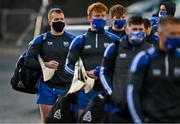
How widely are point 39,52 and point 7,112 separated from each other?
15.5 ft

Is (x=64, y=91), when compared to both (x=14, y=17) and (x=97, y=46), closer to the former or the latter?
(x=97, y=46)

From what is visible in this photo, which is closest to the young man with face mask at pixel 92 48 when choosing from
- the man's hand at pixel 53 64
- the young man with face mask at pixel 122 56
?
the man's hand at pixel 53 64

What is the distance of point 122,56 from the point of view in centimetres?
1034

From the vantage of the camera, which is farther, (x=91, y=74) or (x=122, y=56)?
(x=91, y=74)

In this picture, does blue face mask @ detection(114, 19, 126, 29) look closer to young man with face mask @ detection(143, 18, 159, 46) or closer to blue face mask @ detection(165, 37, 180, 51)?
young man with face mask @ detection(143, 18, 159, 46)

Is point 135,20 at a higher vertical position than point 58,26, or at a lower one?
higher

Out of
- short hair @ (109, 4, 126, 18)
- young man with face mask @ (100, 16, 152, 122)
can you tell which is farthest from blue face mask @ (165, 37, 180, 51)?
short hair @ (109, 4, 126, 18)

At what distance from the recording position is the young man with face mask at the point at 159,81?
920 cm

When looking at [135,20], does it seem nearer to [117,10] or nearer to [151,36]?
[151,36]

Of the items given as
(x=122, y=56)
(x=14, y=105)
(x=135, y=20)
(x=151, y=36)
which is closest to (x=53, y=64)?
(x=151, y=36)

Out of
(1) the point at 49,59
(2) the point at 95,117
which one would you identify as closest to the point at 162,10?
(1) the point at 49,59

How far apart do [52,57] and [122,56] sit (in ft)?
11.4

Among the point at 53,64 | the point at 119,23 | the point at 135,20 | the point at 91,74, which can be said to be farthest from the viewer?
the point at 119,23

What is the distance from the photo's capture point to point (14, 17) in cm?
3972
